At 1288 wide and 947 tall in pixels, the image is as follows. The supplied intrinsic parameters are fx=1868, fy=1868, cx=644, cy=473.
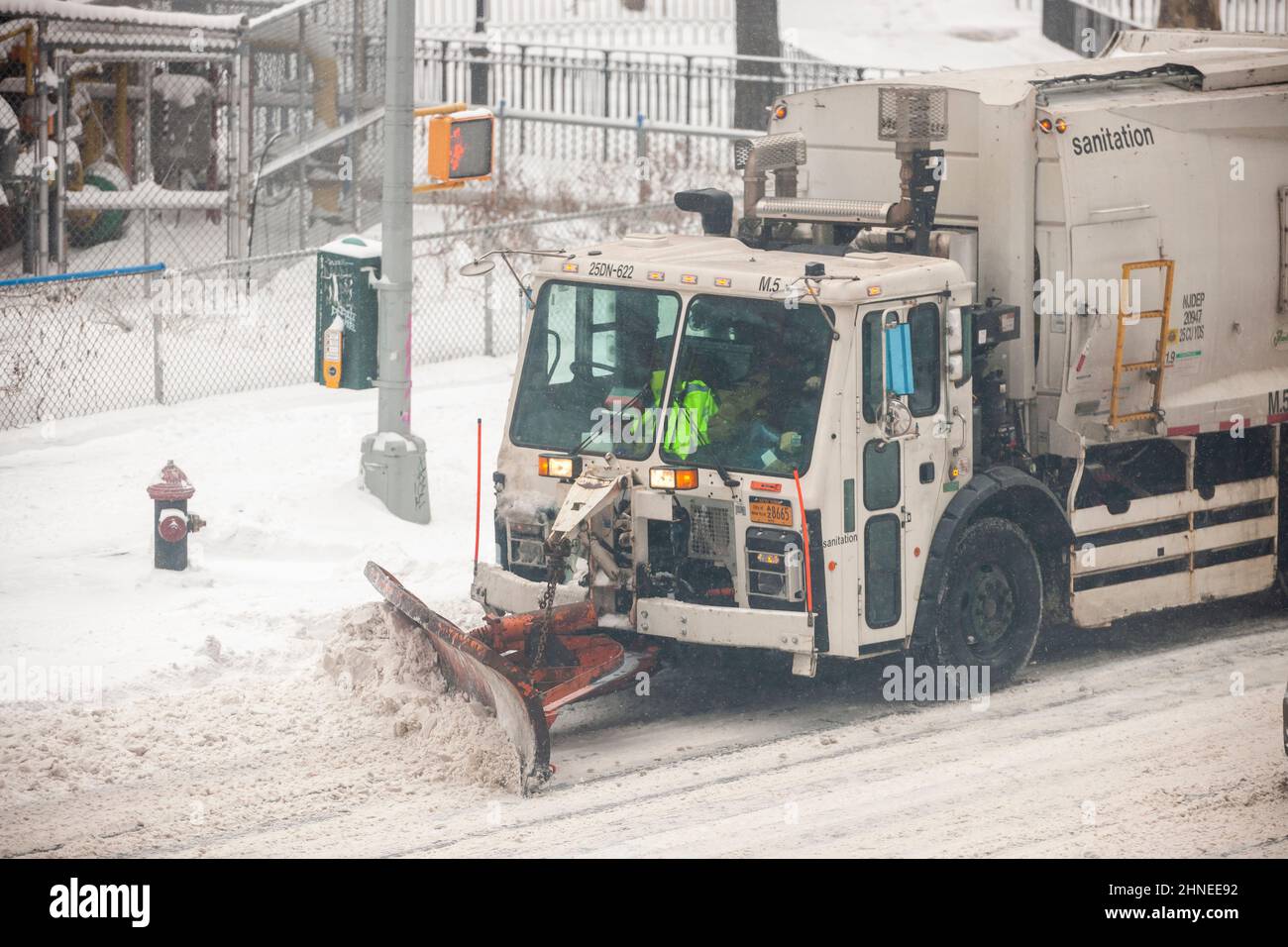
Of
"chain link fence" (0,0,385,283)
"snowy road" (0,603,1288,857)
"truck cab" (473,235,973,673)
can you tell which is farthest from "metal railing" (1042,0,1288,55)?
"truck cab" (473,235,973,673)

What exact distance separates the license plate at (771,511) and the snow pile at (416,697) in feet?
5.32

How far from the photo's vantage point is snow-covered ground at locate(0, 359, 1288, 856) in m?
8.02

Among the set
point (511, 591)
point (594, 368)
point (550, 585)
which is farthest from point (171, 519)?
point (550, 585)

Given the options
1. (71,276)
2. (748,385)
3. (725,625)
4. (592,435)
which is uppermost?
(71,276)

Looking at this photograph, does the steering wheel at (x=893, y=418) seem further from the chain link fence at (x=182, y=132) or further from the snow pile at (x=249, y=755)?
the chain link fence at (x=182, y=132)

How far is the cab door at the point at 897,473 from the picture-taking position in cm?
927

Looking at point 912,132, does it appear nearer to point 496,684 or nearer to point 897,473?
point 897,473

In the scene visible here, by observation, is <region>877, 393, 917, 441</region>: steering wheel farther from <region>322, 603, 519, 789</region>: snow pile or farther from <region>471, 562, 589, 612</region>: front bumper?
Result: <region>322, 603, 519, 789</region>: snow pile

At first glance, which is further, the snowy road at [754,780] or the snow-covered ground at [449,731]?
the snow-covered ground at [449,731]

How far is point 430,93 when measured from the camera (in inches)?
960

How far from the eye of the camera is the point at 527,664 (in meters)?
9.36

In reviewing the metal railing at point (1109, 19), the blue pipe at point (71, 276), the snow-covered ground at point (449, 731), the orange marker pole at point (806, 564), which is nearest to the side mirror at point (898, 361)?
the orange marker pole at point (806, 564)

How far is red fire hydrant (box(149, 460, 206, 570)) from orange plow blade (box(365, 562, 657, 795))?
1.94m

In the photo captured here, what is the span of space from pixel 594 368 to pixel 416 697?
1939 mm
